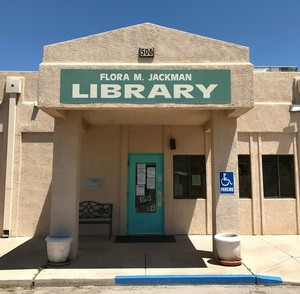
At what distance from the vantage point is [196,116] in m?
9.22

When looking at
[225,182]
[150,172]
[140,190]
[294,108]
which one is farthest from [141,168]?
[294,108]

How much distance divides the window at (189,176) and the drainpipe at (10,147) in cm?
533

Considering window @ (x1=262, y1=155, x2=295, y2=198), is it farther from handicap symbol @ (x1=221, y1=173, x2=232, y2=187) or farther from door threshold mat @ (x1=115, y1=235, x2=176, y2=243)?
handicap symbol @ (x1=221, y1=173, x2=232, y2=187)

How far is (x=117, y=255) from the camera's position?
8055mm

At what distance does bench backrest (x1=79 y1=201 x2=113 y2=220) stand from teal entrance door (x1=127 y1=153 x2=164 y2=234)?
69 centimetres

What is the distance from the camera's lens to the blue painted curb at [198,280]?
6348mm

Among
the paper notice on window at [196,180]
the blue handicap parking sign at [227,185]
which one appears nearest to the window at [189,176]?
the paper notice on window at [196,180]

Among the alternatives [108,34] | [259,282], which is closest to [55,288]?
[259,282]

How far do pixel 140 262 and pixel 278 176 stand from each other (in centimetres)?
590

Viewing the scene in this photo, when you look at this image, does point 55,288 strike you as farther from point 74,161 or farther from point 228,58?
point 228,58

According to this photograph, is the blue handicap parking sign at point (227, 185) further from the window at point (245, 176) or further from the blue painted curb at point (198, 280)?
the window at point (245, 176)

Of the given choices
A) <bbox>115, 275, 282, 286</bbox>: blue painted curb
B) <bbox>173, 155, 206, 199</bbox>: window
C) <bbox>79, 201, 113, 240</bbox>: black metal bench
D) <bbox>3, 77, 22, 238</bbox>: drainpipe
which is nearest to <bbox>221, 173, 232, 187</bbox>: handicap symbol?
<bbox>115, 275, 282, 286</bbox>: blue painted curb

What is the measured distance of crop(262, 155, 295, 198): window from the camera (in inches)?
424

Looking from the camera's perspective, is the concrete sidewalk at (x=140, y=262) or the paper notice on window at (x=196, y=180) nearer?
the concrete sidewalk at (x=140, y=262)
